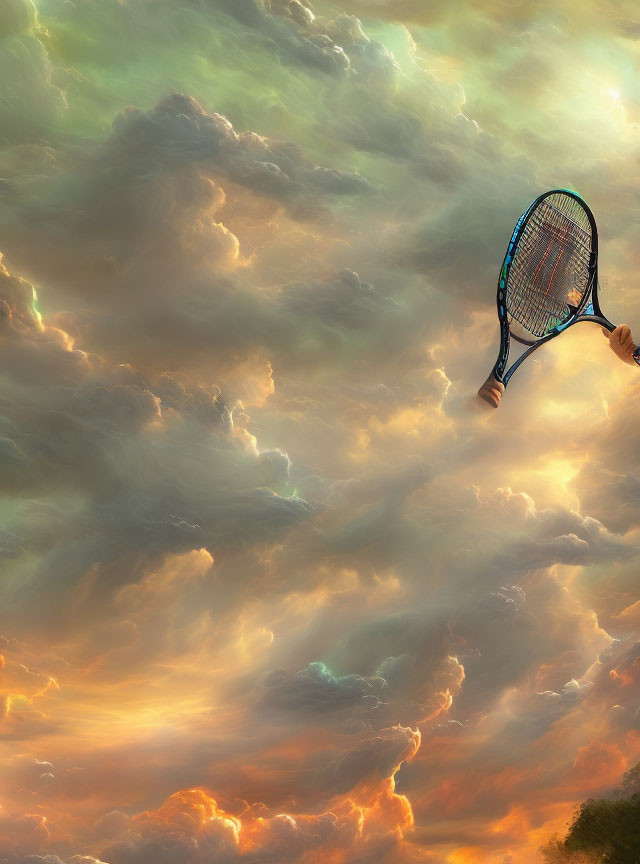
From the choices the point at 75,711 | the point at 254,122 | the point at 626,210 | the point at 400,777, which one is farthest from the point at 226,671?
the point at 626,210

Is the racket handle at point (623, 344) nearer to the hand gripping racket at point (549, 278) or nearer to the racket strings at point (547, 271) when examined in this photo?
the hand gripping racket at point (549, 278)

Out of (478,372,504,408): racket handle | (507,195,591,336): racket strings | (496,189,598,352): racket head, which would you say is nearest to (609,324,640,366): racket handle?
(496,189,598,352): racket head

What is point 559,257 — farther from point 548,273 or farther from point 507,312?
point 507,312

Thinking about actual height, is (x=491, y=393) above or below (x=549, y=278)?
below

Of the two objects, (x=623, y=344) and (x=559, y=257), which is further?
(x=559, y=257)

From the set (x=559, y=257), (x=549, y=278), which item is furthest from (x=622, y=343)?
(x=559, y=257)

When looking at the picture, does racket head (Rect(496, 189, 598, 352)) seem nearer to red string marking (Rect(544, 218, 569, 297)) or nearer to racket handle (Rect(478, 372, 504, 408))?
red string marking (Rect(544, 218, 569, 297))

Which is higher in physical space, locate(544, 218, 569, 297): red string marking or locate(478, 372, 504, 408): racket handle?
locate(544, 218, 569, 297): red string marking

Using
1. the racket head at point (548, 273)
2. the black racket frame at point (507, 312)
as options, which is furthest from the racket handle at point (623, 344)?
the racket head at point (548, 273)
